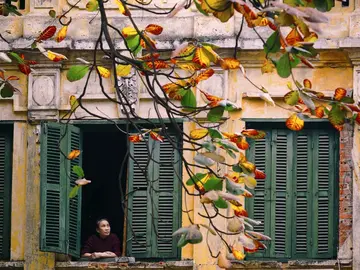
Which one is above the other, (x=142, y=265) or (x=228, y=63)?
A: (x=228, y=63)

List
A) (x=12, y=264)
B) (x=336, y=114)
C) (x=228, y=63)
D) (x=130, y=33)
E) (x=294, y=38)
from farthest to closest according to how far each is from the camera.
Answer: (x=12, y=264), (x=228, y=63), (x=130, y=33), (x=336, y=114), (x=294, y=38)

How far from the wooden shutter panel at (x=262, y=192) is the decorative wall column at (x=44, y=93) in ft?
8.01

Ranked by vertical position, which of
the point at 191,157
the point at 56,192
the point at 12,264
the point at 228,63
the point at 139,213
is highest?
the point at 228,63

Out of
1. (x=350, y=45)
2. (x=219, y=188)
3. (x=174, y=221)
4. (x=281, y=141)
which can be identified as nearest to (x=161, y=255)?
(x=174, y=221)

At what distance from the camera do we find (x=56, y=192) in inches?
914

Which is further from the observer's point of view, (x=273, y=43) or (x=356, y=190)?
(x=356, y=190)

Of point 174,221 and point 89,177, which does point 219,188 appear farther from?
point 89,177

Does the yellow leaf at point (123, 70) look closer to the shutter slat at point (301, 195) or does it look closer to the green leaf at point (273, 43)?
the green leaf at point (273, 43)

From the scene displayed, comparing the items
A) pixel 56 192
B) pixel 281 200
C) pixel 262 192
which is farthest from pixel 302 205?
pixel 56 192

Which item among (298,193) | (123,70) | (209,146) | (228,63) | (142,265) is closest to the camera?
(209,146)

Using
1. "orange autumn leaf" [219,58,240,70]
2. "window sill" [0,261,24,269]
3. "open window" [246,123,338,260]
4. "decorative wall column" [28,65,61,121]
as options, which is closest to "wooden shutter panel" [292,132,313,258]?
"open window" [246,123,338,260]

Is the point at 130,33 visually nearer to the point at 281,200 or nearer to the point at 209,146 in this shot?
the point at 209,146

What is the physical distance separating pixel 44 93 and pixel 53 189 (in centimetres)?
122

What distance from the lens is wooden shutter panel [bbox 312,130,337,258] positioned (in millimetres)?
23203
